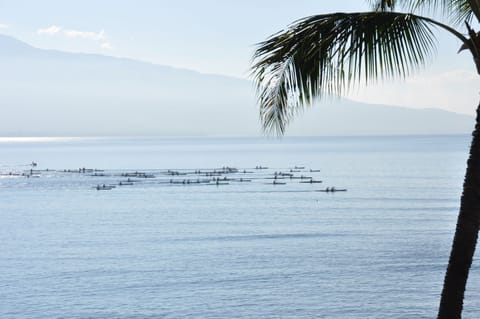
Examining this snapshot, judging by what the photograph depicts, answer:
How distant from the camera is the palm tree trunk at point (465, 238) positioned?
25.9ft

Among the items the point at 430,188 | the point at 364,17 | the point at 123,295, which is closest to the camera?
the point at 364,17

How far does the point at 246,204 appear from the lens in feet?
271

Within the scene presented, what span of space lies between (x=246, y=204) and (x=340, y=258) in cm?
3663

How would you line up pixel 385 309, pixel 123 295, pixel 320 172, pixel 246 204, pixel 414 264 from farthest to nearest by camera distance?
pixel 320 172 → pixel 246 204 → pixel 414 264 → pixel 123 295 → pixel 385 309

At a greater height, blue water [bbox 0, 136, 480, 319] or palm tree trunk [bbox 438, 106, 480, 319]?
palm tree trunk [bbox 438, 106, 480, 319]

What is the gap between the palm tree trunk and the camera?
790cm

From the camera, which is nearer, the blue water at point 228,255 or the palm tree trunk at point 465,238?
the palm tree trunk at point 465,238

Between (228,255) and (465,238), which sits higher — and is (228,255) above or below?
below

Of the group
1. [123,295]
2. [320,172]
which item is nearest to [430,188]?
[320,172]

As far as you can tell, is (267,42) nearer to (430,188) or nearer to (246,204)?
(246,204)

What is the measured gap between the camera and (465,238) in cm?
802

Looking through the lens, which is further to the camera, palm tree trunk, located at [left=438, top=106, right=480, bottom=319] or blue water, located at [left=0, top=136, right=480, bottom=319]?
blue water, located at [left=0, top=136, right=480, bottom=319]

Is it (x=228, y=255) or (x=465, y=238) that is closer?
(x=465, y=238)

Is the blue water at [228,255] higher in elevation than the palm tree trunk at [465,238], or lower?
lower
